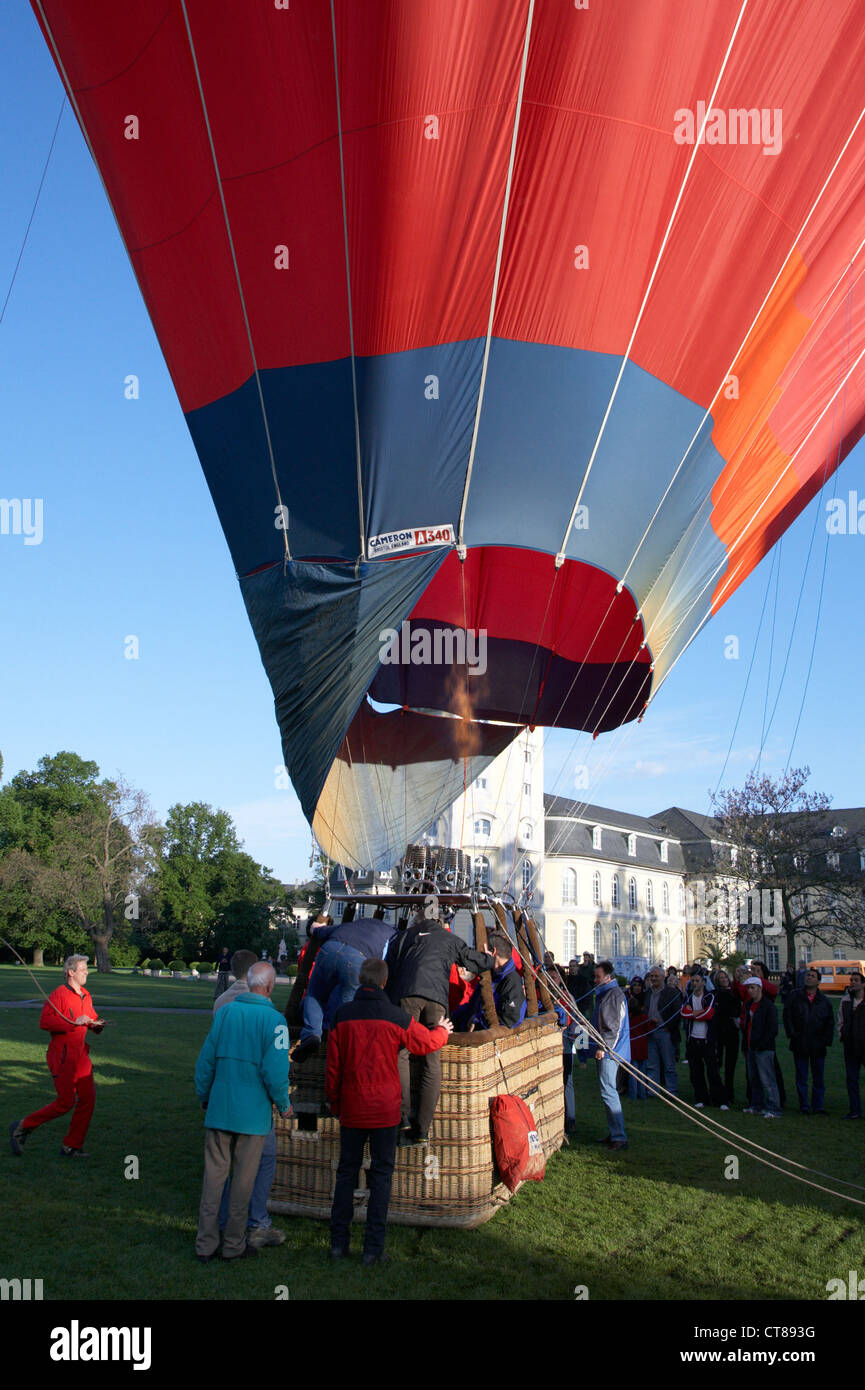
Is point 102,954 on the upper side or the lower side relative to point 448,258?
lower

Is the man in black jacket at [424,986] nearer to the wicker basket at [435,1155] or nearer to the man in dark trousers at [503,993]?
the wicker basket at [435,1155]

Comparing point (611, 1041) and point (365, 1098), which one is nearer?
point (365, 1098)

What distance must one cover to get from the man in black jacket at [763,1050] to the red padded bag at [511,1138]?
5234mm

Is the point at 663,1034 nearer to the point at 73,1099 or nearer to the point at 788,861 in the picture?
the point at 73,1099

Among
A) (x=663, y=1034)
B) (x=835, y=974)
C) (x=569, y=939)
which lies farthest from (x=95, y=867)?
(x=663, y=1034)

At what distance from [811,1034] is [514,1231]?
6564mm

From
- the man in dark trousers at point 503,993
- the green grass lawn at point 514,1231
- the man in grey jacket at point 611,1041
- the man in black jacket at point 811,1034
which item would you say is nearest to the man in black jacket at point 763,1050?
the man in black jacket at point 811,1034

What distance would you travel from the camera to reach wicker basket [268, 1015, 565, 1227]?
231 inches

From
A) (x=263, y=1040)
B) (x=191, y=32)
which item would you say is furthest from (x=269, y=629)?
(x=191, y=32)

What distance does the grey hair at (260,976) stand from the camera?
5625mm

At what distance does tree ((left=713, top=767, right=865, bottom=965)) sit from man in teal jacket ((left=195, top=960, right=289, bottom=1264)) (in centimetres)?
3938

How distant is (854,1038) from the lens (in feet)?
36.2

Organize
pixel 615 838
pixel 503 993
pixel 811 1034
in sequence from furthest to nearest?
pixel 615 838
pixel 811 1034
pixel 503 993
